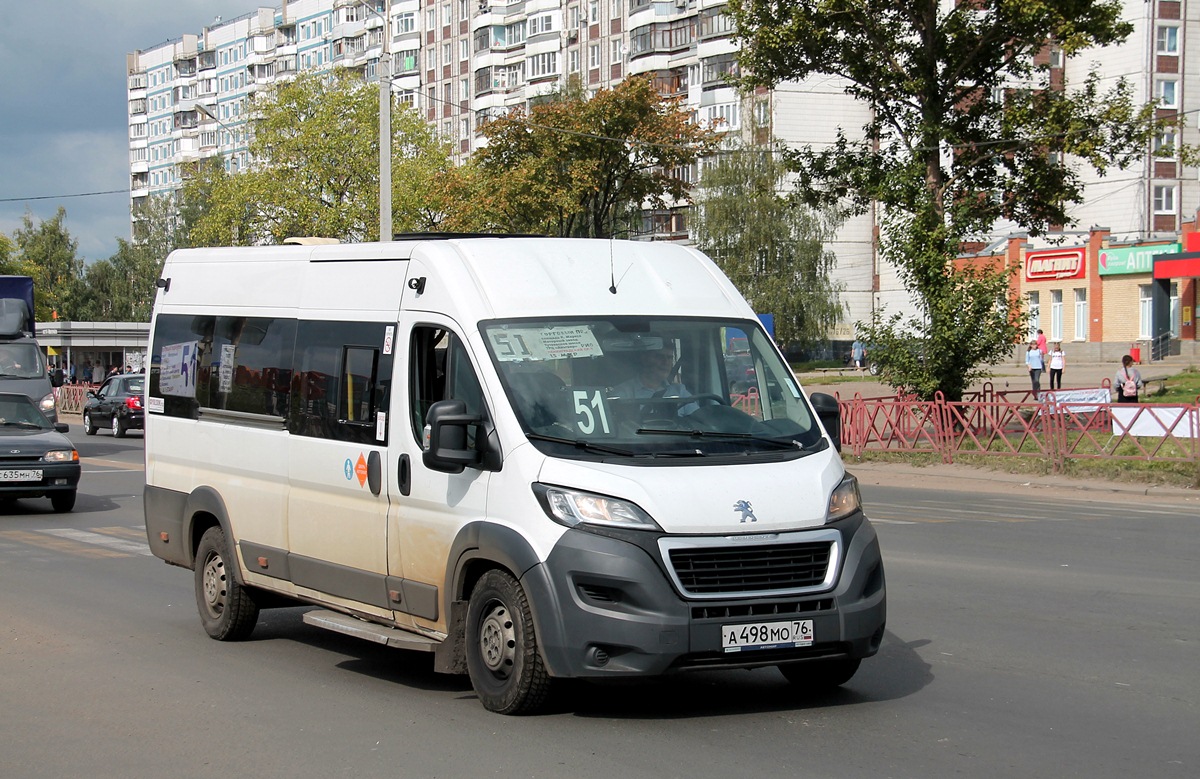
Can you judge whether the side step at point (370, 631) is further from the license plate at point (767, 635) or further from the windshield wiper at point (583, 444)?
the license plate at point (767, 635)

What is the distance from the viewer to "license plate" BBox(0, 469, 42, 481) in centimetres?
1764

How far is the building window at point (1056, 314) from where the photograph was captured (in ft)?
206

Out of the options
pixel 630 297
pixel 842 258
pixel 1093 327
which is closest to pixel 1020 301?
pixel 630 297

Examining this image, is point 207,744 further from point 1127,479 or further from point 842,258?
point 842,258

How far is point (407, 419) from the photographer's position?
7512 mm

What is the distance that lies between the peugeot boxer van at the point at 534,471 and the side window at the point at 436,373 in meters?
0.01

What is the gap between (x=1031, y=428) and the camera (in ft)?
76.4

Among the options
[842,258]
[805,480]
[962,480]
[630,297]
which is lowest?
[962,480]

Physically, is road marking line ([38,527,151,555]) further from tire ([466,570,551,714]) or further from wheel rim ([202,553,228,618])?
tire ([466,570,551,714])

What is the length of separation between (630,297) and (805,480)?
57.8 inches

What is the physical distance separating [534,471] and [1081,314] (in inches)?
2340

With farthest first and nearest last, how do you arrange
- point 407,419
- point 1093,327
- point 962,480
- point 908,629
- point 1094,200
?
point 1094,200, point 1093,327, point 962,480, point 908,629, point 407,419

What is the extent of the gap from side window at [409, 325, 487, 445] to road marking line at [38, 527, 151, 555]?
7398 millimetres

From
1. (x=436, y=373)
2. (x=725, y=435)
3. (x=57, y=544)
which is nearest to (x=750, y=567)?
(x=725, y=435)
